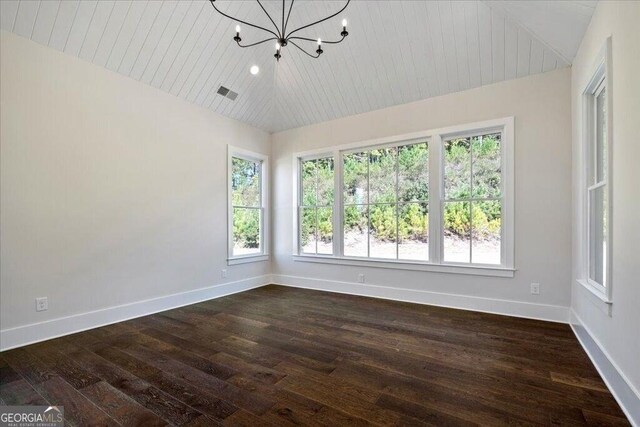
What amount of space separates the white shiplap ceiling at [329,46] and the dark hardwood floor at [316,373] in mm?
2875

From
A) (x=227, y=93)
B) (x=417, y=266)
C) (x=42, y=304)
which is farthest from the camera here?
(x=227, y=93)

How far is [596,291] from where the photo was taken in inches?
97.3

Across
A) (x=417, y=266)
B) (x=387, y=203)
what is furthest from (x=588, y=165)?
(x=387, y=203)

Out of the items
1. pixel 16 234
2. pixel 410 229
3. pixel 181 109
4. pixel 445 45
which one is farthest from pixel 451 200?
pixel 16 234

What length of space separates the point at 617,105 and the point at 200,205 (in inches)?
174

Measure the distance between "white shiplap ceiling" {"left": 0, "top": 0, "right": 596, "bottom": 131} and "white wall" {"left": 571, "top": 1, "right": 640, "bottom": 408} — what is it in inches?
29.4

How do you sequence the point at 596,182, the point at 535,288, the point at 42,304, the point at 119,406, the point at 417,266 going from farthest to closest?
1. the point at 417,266
2. the point at 535,288
3. the point at 42,304
4. the point at 596,182
5. the point at 119,406

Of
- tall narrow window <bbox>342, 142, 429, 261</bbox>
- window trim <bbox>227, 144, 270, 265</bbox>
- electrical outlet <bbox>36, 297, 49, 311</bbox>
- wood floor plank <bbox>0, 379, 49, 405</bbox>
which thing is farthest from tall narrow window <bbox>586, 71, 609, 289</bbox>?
electrical outlet <bbox>36, 297, 49, 311</bbox>

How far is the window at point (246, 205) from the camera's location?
494cm

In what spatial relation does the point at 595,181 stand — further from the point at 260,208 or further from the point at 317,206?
the point at 260,208

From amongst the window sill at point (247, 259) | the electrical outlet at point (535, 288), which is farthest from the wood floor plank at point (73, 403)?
the electrical outlet at point (535, 288)

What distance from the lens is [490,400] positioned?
1930 mm

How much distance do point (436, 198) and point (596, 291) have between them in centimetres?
192

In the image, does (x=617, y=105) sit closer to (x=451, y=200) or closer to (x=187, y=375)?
(x=451, y=200)
